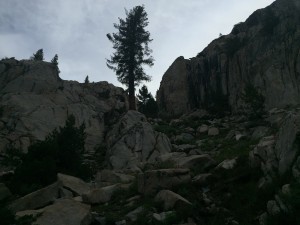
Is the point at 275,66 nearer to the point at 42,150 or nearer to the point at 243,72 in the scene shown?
the point at 243,72

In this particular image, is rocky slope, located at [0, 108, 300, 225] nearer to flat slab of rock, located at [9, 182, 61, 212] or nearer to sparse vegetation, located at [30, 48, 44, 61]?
flat slab of rock, located at [9, 182, 61, 212]

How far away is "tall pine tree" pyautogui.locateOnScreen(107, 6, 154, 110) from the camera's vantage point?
164ft

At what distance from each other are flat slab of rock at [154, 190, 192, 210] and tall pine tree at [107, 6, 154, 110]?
34.9 m

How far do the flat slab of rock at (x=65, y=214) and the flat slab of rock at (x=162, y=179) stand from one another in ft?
8.16

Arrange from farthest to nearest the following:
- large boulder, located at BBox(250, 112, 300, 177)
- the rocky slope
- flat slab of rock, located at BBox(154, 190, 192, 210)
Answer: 1. flat slab of rock, located at BBox(154, 190, 192, 210)
2. large boulder, located at BBox(250, 112, 300, 177)
3. the rocky slope

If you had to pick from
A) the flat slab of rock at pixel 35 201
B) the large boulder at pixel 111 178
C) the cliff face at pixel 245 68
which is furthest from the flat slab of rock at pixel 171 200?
the cliff face at pixel 245 68

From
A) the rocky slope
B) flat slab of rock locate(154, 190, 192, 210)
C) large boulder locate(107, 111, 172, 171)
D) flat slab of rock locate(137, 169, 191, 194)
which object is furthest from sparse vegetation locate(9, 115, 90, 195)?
large boulder locate(107, 111, 172, 171)

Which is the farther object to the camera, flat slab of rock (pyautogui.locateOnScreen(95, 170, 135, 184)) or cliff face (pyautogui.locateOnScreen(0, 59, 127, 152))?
cliff face (pyautogui.locateOnScreen(0, 59, 127, 152))

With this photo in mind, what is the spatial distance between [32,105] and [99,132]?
7.48m

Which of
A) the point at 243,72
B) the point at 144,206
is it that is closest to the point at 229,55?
the point at 243,72

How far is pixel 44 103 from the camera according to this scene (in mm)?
42469

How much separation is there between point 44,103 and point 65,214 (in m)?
31.8

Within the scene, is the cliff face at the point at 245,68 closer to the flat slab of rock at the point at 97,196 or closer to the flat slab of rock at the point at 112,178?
the flat slab of rock at the point at 112,178

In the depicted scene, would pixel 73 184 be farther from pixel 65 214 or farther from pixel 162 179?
pixel 65 214
